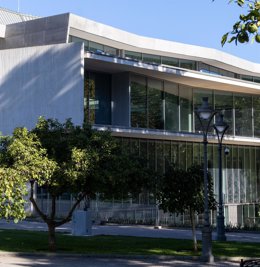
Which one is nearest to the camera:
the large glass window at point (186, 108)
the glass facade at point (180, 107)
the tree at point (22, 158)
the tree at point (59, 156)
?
the tree at point (22, 158)

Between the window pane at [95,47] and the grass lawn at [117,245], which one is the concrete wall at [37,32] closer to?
the window pane at [95,47]

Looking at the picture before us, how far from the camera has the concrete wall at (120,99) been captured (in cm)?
3534

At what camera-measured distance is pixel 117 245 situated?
19.4 m

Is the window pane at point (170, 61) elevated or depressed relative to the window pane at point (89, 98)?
elevated

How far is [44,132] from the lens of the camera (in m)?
18.2

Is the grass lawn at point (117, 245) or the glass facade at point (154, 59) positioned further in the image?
the glass facade at point (154, 59)

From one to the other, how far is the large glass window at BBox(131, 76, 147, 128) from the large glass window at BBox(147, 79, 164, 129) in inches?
16.1

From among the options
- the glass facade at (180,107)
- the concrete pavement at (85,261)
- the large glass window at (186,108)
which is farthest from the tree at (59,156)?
the large glass window at (186,108)

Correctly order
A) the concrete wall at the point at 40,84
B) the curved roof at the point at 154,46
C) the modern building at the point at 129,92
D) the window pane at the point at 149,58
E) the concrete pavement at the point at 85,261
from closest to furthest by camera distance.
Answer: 1. the concrete pavement at the point at 85,261
2. the concrete wall at the point at 40,84
3. the modern building at the point at 129,92
4. the curved roof at the point at 154,46
5. the window pane at the point at 149,58

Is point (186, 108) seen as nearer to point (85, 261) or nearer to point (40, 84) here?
point (40, 84)

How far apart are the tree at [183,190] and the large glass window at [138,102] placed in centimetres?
1708

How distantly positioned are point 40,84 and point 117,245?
52.4 feet

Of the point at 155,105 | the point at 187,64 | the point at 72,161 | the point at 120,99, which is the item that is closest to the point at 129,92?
the point at 120,99

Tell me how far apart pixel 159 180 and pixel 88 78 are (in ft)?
58.1
